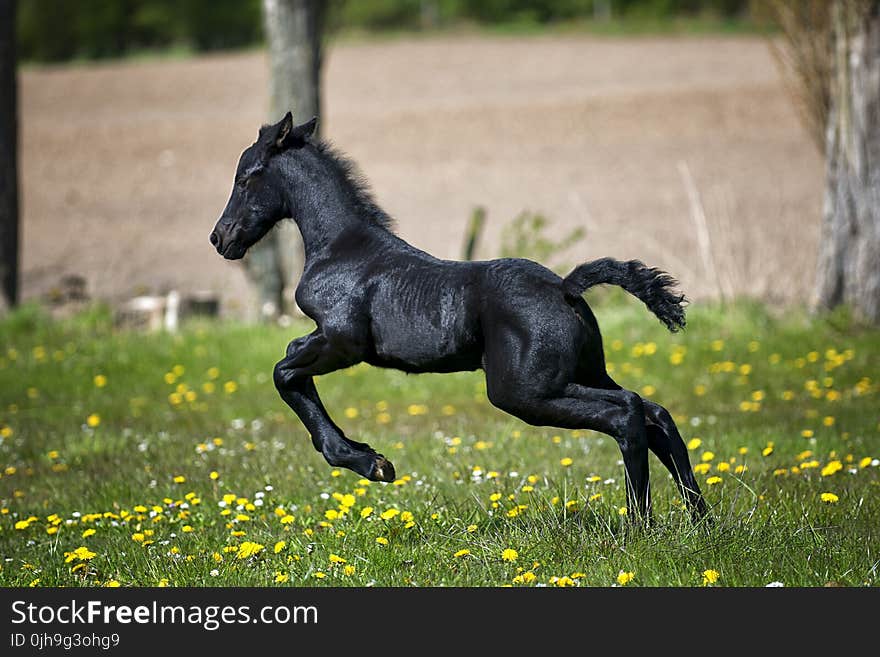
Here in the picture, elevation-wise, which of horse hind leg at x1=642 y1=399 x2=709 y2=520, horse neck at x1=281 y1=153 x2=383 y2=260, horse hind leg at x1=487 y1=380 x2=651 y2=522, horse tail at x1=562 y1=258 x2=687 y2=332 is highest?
horse neck at x1=281 y1=153 x2=383 y2=260

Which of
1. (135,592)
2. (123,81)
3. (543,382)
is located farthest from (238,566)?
(123,81)

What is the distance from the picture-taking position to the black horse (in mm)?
4633

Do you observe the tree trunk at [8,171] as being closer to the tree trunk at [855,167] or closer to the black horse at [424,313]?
the tree trunk at [855,167]

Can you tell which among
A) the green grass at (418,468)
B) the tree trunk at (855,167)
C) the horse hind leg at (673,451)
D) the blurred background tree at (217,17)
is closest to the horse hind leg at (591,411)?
the horse hind leg at (673,451)

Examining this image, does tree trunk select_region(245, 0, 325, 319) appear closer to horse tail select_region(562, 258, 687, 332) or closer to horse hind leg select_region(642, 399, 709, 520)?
horse hind leg select_region(642, 399, 709, 520)

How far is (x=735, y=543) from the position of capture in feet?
15.8

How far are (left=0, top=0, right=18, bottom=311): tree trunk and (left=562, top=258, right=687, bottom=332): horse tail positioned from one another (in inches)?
401

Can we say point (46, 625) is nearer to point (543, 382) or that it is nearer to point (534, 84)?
point (543, 382)

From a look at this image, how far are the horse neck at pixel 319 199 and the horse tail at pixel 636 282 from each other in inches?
38.8

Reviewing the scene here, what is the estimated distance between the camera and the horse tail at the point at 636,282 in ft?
15.2

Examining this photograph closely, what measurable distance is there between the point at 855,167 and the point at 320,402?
7.88m

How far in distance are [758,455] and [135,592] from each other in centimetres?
408

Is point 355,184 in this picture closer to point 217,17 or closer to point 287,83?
point 287,83

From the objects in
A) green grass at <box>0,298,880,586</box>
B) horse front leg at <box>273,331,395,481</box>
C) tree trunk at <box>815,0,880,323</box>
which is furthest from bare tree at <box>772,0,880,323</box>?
horse front leg at <box>273,331,395,481</box>
